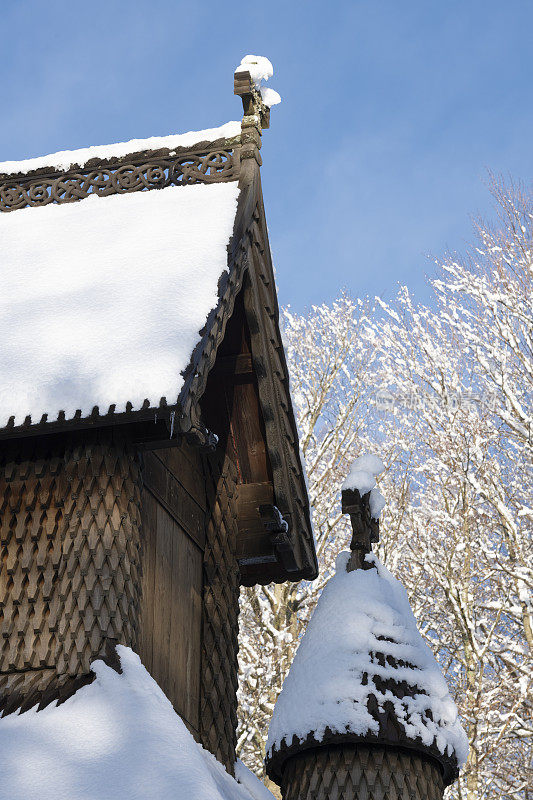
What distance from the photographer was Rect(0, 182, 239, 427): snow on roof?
5277 millimetres

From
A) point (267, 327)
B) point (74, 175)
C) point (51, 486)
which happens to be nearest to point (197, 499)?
point (267, 327)

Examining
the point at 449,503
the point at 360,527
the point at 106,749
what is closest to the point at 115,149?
the point at 360,527

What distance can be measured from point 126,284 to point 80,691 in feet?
7.67

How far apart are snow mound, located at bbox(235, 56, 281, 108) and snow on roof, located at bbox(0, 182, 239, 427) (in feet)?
2.54

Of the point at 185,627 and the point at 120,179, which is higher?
the point at 120,179

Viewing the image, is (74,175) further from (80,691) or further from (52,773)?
(52,773)

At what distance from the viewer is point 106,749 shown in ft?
14.8

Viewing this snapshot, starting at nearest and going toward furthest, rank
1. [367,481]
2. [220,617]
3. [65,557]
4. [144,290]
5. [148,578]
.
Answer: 1. [65,557]
2. [144,290]
3. [148,578]
4. [220,617]
5. [367,481]

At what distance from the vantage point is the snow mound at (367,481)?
25.6ft

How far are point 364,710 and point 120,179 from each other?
395 centimetres

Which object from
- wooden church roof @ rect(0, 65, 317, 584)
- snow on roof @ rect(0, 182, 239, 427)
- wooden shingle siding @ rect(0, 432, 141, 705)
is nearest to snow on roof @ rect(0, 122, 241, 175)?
wooden church roof @ rect(0, 65, 317, 584)

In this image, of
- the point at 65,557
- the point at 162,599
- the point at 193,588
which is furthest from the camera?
the point at 193,588

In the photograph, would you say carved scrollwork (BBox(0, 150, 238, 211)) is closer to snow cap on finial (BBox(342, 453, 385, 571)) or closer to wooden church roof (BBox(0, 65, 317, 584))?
wooden church roof (BBox(0, 65, 317, 584))

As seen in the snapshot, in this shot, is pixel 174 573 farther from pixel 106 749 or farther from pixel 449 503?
pixel 449 503
